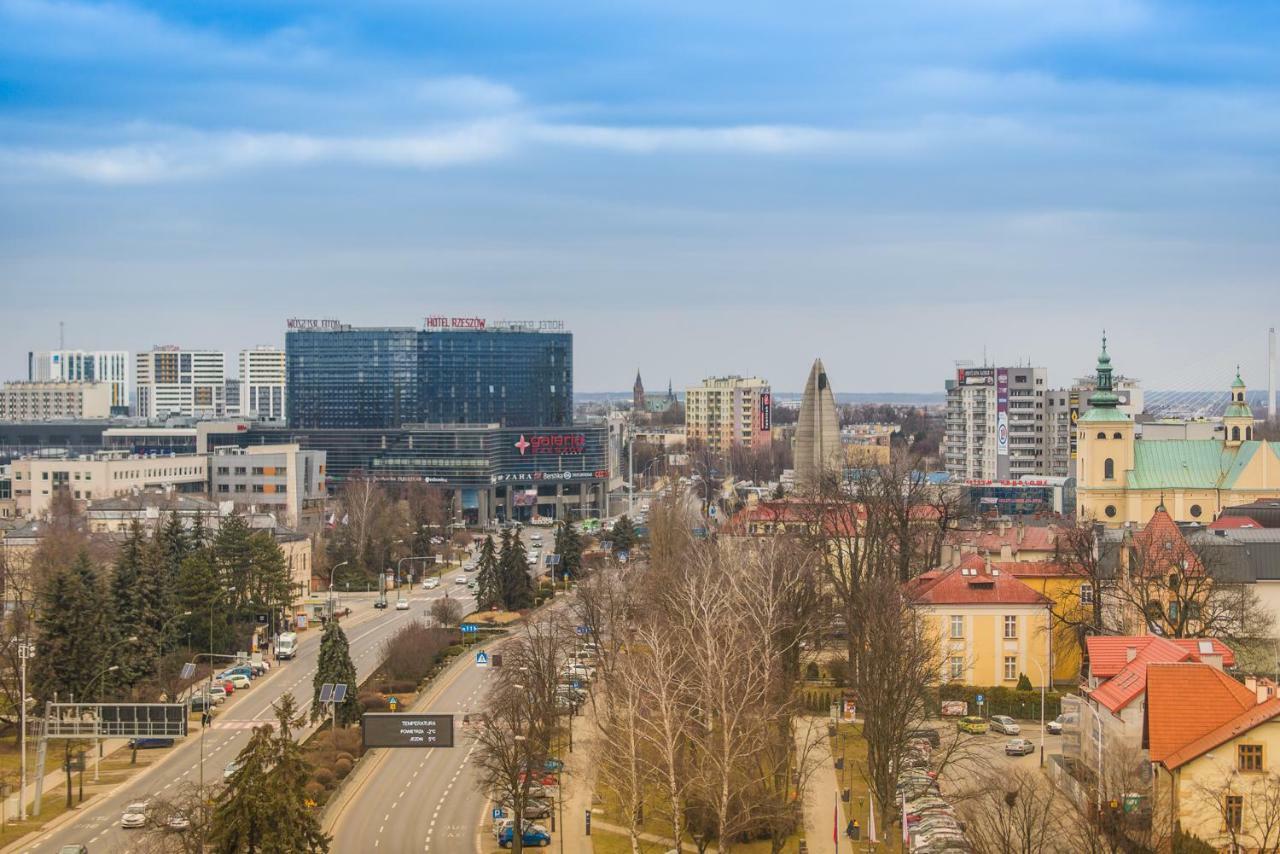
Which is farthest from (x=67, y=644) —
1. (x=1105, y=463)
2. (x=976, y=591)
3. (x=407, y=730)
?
(x=1105, y=463)

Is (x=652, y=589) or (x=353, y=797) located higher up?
(x=652, y=589)

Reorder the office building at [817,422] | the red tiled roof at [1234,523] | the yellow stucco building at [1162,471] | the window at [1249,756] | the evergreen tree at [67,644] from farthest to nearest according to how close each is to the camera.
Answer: the office building at [817,422] < the yellow stucco building at [1162,471] < the red tiled roof at [1234,523] < the evergreen tree at [67,644] < the window at [1249,756]

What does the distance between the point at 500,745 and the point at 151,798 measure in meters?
12.6

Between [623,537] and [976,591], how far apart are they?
73472 millimetres

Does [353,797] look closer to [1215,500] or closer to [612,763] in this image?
[612,763]

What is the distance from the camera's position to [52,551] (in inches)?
4764

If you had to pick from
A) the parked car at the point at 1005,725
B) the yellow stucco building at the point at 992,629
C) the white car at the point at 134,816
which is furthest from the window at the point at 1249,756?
the white car at the point at 134,816

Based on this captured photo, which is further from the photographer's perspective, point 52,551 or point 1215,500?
point 1215,500

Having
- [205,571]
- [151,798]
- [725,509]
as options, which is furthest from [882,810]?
[725,509]

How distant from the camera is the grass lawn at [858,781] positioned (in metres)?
62.7

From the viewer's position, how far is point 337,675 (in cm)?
8381

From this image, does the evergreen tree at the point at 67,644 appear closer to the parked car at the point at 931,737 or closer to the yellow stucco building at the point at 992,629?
the parked car at the point at 931,737

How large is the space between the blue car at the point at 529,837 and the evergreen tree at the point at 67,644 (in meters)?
26.0

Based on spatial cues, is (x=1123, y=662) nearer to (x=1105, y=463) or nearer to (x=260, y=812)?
(x=260, y=812)
